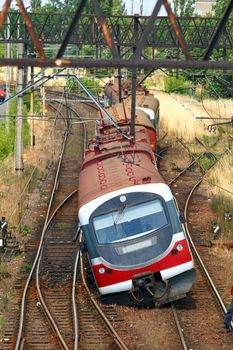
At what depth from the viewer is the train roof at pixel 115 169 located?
1434 cm

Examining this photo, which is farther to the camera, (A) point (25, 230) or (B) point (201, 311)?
(A) point (25, 230)

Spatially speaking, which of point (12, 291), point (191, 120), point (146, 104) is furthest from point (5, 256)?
point (191, 120)

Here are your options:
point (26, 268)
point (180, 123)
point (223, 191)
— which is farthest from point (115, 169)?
point (180, 123)

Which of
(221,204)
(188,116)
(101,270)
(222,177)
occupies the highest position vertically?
(101,270)

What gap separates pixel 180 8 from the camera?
6344cm

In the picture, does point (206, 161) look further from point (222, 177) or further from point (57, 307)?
point (57, 307)

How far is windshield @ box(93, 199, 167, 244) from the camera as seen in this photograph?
13828mm

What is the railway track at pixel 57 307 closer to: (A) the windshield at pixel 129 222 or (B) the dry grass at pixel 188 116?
(A) the windshield at pixel 129 222

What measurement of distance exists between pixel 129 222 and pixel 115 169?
170 cm

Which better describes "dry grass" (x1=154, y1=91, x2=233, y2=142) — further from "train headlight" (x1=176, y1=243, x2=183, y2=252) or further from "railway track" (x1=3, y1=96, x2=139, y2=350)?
"train headlight" (x1=176, y1=243, x2=183, y2=252)

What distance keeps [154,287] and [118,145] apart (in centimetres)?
381

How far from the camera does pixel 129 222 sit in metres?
13.9

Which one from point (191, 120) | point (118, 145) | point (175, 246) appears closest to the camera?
point (175, 246)

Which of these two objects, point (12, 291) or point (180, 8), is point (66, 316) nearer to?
point (12, 291)
